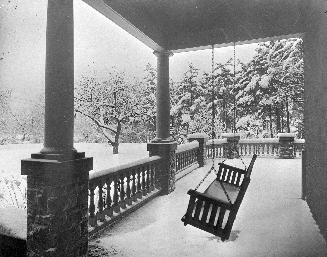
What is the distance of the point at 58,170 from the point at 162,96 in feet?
15.9

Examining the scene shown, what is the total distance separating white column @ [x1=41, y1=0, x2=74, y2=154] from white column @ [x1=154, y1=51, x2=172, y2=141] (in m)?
4.38

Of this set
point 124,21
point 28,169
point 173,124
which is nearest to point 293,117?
point 173,124

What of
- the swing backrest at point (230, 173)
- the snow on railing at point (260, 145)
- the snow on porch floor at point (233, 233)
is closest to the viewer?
Answer: the snow on porch floor at point (233, 233)

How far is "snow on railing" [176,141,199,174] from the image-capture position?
10622mm

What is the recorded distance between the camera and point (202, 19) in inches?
260

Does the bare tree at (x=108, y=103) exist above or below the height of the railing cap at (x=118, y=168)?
above

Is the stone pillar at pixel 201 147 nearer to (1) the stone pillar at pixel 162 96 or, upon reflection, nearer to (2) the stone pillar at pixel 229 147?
(2) the stone pillar at pixel 229 147

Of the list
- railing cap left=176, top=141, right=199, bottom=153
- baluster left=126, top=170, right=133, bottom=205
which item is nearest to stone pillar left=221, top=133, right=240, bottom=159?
railing cap left=176, top=141, right=199, bottom=153

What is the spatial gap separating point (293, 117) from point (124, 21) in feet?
97.5

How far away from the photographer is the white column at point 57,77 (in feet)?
13.1

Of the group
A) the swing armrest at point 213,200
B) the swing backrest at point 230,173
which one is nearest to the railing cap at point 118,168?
the swing armrest at point 213,200

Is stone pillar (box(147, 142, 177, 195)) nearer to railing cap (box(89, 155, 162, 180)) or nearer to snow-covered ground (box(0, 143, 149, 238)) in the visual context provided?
railing cap (box(89, 155, 162, 180))

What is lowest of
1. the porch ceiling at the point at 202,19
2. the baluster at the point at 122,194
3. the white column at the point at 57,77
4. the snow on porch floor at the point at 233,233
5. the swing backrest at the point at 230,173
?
the snow on porch floor at the point at 233,233

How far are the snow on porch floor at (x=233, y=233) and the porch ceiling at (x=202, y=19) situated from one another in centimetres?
386
